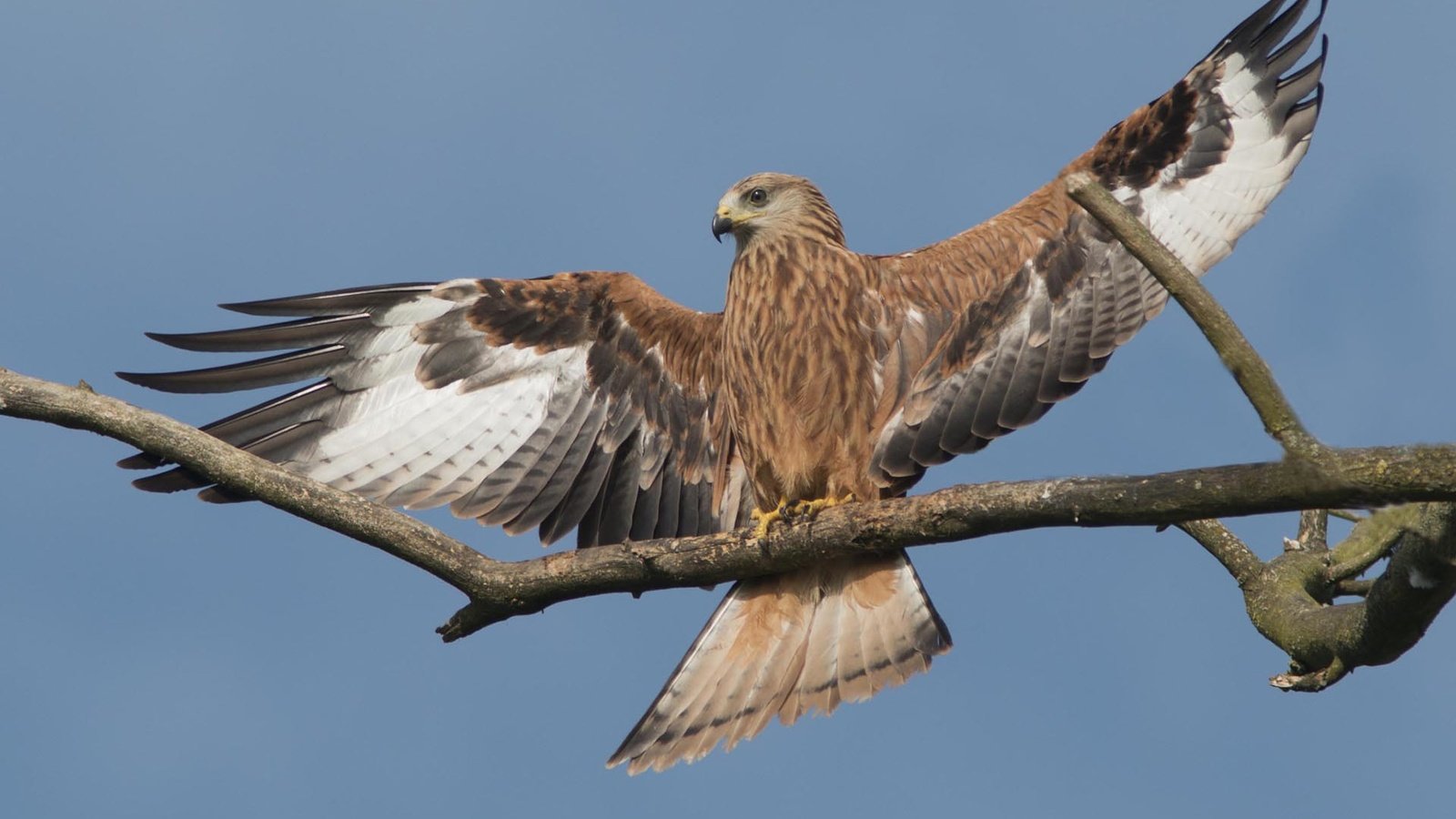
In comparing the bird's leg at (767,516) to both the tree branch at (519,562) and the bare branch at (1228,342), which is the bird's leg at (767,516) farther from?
the bare branch at (1228,342)

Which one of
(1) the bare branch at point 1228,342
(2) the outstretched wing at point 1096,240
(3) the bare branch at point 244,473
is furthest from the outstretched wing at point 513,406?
(1) the bare branch at point 1228,342

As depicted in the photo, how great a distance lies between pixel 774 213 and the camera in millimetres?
7414

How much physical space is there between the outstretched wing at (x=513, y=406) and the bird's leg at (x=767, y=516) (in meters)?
0.90

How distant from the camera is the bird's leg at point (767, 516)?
5666 millimetres

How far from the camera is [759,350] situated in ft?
22.7

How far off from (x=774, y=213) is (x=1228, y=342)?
3.81 meters

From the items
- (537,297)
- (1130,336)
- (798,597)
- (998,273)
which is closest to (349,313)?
(537,297)

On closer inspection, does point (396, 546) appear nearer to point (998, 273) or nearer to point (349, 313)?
point (349, 313)

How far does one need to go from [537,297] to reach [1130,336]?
3.00 meters

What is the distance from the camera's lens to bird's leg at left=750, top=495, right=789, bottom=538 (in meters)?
5.67

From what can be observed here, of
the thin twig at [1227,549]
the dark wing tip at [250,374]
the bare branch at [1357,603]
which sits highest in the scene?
the dark wing tip at [250,374]

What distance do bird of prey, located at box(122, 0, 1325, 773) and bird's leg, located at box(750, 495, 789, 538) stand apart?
30mm

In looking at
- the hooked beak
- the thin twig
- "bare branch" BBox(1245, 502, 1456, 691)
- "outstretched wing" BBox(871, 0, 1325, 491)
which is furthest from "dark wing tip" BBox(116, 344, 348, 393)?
"bare branch" BBox(1245, 502, 1456, 691)

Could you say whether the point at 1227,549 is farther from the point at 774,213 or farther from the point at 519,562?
the point at 519,562
